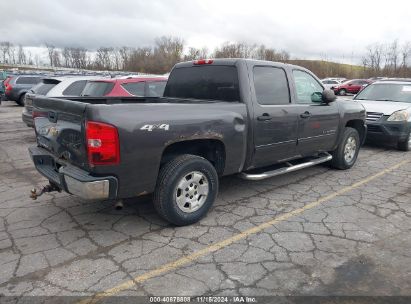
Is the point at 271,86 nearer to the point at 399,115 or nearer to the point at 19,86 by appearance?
the point at 399,115

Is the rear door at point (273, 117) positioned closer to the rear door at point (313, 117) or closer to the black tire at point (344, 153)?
Answer: the rear door at point (313, 117)

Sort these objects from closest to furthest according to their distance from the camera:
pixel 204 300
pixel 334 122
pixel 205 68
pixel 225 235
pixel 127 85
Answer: pixel 204 300
pixel 225 235
pixel 205 68
pixel 334 122
pixel 127 85

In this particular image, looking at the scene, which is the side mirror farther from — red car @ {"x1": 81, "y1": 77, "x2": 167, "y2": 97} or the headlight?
red car @ {"x1": 81, "y1": 77, "x2": 167, "y2": 97}

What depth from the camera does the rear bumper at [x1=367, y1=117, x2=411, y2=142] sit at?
7980 millimetres

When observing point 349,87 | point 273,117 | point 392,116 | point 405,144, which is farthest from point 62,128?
point 349,87

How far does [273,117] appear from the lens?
15.3ft

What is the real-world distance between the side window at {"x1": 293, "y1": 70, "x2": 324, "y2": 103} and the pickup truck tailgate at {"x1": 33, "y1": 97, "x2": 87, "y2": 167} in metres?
3.20

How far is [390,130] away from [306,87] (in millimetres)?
3725

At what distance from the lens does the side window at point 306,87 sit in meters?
5.28

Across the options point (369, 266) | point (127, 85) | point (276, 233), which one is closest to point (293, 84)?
point (276, 233)

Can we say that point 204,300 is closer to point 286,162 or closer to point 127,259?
point 127,259

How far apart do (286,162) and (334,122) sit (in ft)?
3.83

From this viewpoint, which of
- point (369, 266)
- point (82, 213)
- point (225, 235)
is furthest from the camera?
point (82, 213)

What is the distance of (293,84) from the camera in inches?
204
